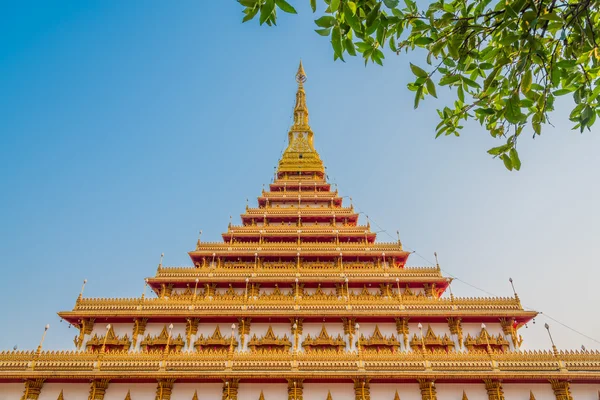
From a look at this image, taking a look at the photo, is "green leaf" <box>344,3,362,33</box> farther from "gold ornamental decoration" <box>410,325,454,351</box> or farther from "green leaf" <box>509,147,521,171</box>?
"gold ornamental decoration" <box>410,325,454,351</box>

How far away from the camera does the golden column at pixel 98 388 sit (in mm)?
19562

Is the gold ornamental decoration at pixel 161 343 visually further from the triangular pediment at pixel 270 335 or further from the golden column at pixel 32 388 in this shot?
the golden column at pixel 32 388

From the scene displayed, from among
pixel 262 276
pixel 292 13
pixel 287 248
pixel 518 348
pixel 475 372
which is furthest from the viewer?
pixel 287 248

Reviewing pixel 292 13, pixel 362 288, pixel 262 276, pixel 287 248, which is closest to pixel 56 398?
pixel 262 276

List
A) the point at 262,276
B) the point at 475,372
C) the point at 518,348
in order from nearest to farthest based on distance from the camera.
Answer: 1. the point at 475,372
2. the point at 518,348
3. the point at 262,276

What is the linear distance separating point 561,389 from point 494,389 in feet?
10.8

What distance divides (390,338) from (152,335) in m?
14.3

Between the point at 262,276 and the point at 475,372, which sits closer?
the point at 475,372

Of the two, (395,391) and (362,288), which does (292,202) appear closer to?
(362,288)

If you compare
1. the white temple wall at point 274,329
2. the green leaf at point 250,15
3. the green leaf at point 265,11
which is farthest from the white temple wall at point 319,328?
the green leaf at point 265,11

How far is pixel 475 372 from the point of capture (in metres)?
19.3

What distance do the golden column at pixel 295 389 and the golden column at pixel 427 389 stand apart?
6.09m

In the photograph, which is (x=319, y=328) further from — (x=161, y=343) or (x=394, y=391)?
(x=161, y=343)

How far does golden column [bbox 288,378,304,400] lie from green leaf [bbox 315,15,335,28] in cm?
1891
